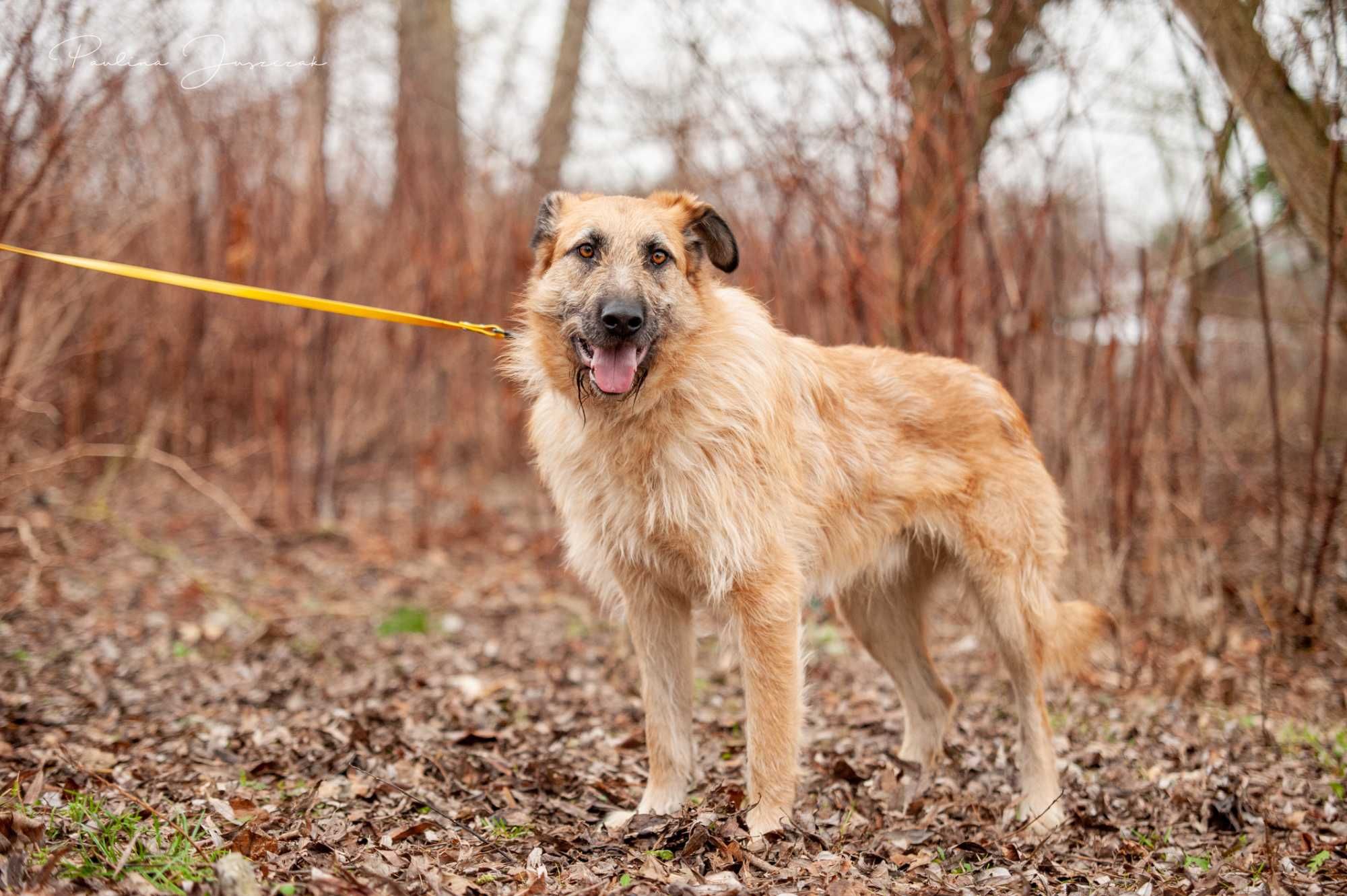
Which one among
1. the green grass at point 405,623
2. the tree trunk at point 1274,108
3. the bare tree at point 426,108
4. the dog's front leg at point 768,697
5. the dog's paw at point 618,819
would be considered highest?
the bare tree at point 426,108

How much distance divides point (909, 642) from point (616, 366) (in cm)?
207

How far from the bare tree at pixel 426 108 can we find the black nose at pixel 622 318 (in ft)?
19.0

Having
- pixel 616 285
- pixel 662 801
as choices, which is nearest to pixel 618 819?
pixel 662 801

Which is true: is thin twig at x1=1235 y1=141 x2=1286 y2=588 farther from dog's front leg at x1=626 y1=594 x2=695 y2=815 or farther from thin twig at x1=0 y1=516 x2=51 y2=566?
thin twig at x1=0 y1=516 x2=51 y2=566

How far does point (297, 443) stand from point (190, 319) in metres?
1.48

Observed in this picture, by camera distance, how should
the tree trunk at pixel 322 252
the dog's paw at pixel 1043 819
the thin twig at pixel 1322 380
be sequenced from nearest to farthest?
the dog's paw at pixel 1043 819 < the thin twig at pixel 1322 380 < the tree trunk at pixel 322 252

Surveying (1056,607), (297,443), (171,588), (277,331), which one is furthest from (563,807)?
(297,443)

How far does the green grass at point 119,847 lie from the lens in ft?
8.63

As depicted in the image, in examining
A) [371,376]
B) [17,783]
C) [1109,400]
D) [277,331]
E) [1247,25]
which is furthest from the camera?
[371,376]

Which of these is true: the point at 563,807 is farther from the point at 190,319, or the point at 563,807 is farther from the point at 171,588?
the point at 190,319

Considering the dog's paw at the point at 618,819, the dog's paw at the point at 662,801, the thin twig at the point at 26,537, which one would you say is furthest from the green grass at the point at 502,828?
the thin twig at the point at 26,537

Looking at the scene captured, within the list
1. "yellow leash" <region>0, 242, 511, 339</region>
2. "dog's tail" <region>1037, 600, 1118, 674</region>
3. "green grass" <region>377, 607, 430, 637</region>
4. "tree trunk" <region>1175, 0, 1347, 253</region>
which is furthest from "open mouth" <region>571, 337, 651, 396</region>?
"green grass" <region>377, 607, 430, 637</region>

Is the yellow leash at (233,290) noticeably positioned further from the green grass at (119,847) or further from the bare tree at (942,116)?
the bare tree at (942,116)

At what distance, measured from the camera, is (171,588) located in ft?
23.4
